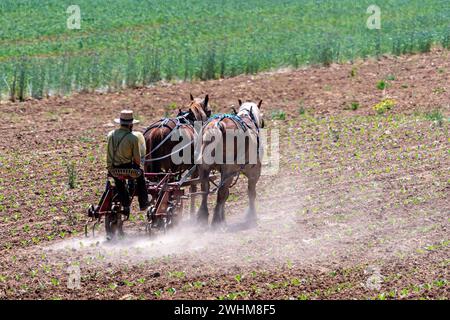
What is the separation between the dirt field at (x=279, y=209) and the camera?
11.7 meters

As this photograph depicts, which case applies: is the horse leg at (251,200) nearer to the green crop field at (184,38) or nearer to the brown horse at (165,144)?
the brown horse at (165,144)

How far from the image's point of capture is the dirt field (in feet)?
38.3

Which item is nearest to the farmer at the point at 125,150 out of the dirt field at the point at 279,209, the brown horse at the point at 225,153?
the dirt field at the point at 279,209

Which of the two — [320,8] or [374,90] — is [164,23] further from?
[374,90]

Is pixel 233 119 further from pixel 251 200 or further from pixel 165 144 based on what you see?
pixel 251 200

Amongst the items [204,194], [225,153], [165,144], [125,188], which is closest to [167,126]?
[165,144]

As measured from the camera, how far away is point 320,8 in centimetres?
4469

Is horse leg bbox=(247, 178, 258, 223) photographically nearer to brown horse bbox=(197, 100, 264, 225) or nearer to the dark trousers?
brown horse bbox=(197, 100, 264, 225)

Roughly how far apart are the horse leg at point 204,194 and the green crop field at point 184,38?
11607mm

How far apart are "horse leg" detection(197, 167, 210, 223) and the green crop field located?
11607 mm

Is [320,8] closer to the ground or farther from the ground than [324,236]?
farther from the ground

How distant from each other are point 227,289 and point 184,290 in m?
0.53
